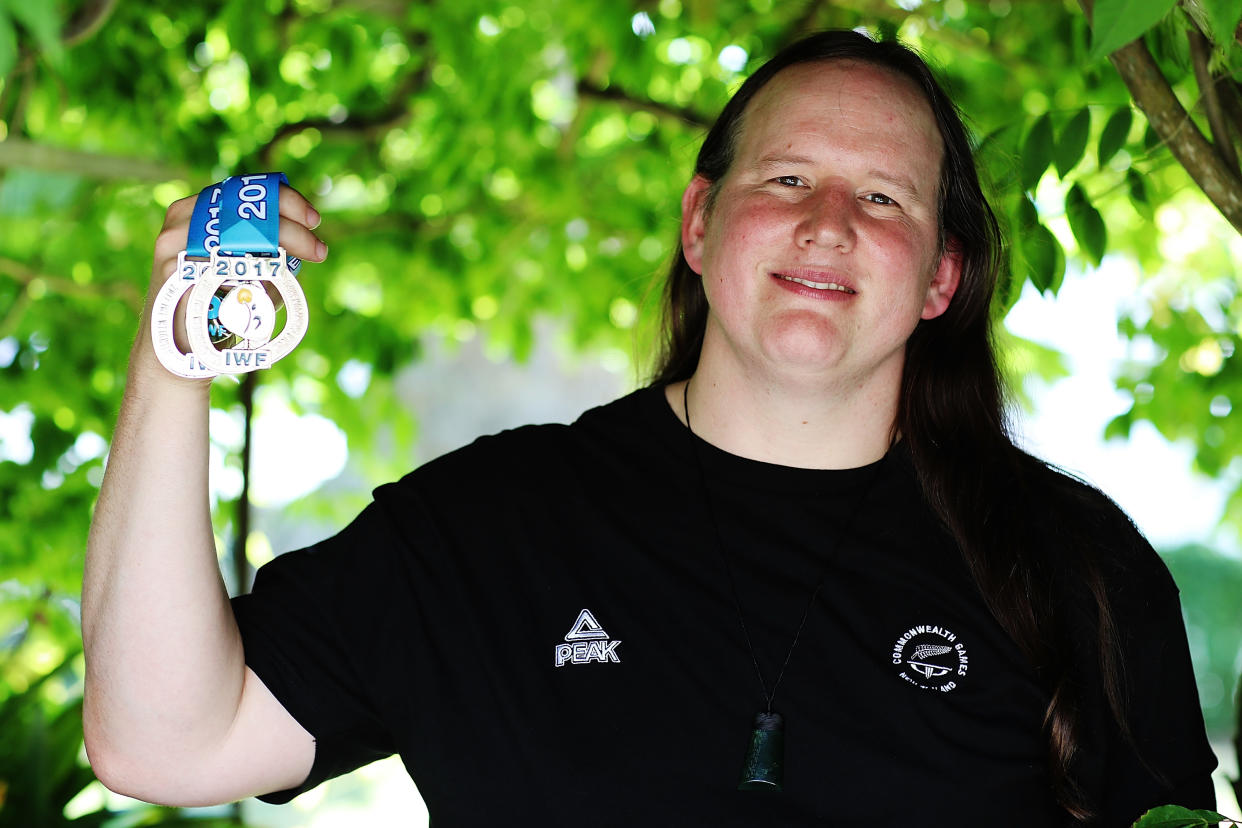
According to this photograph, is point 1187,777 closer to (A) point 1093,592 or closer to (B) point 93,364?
(A) point 1093,592

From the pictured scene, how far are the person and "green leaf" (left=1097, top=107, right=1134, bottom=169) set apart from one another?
0.26 m

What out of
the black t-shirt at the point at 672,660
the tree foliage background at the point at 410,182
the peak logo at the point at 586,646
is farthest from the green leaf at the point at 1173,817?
the tree foliage background at the point at 410,182

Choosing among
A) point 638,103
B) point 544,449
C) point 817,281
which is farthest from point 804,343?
point 638,103

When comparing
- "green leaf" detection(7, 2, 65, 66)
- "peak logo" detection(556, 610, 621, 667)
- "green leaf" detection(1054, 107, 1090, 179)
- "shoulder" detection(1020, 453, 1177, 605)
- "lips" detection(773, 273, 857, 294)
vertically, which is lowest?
"peak logo" detection(556, 610, 621, 667)

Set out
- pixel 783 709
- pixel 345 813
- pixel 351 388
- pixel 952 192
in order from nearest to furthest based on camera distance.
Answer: pixel 783 709
pixel 952 192
pixel 351 388
pixel 345 813

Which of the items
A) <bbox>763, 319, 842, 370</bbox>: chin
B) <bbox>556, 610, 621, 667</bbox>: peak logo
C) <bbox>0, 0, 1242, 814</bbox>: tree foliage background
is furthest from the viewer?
<bbox>0, 0, 1242, 814</bbox>: tree foliage background

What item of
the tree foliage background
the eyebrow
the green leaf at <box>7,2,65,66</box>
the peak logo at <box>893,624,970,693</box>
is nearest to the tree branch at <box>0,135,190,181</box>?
the tree foliage background

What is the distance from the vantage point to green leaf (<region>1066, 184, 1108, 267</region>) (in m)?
2.02

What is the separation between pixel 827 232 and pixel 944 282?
41 centimetres

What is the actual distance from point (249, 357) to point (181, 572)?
Result: 0.93 feet

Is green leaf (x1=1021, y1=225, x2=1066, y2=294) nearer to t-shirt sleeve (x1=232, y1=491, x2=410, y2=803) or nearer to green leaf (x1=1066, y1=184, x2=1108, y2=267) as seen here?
green leaf (x1=1066, y1=184, x2=1108, y2=267)

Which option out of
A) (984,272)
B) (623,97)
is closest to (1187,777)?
(984,272)

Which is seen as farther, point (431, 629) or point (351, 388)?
point (351, 388)

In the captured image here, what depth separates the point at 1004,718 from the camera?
1.72m
